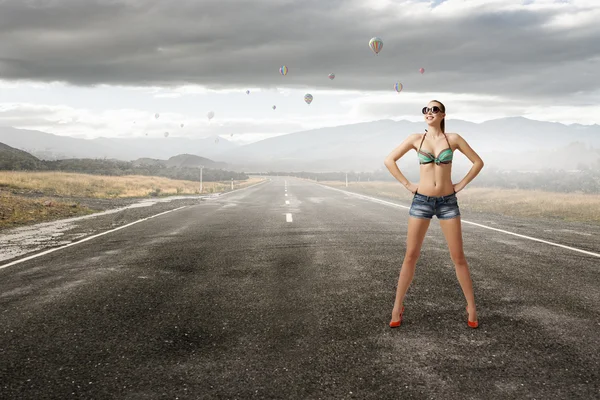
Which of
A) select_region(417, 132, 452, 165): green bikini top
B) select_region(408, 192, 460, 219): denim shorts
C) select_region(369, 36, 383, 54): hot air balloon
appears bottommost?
select_region(408, 192, 460, 219): denim shorts

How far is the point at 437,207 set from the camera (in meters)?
3.99

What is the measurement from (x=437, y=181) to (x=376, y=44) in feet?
127

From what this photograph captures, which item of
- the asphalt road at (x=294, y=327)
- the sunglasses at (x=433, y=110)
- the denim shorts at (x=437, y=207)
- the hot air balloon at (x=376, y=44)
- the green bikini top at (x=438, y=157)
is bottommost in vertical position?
the asphalt road at (x=294, y=327)

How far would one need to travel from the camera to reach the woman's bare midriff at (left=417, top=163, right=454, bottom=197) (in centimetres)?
395

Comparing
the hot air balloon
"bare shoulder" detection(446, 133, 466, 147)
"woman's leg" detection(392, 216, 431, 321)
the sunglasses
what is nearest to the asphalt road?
"woman's leg" detection(392, 216, 431, 321)

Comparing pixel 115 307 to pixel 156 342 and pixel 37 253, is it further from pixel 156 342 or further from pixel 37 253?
pixel 37 253

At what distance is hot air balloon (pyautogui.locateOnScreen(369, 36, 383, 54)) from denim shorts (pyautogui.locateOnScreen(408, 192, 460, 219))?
37.8 meters

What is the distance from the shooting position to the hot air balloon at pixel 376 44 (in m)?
39.5

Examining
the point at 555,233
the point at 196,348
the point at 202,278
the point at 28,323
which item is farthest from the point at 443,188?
the point at 555,233

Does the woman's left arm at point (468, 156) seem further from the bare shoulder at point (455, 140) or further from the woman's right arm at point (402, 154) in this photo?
the woman's right arm at point (402, 154)

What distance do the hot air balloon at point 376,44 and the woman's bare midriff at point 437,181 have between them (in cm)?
3776

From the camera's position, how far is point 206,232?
10.4 m

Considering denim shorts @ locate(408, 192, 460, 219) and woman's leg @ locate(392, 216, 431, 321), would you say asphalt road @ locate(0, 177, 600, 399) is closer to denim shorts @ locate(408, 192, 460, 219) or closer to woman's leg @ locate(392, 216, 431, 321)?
woman's leg @ locate(392, 216, 431, 321)

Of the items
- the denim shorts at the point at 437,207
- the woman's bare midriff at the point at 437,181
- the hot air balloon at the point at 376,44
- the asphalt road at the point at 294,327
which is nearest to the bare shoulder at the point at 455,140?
the woman's bare midriff at the point at 437,181
